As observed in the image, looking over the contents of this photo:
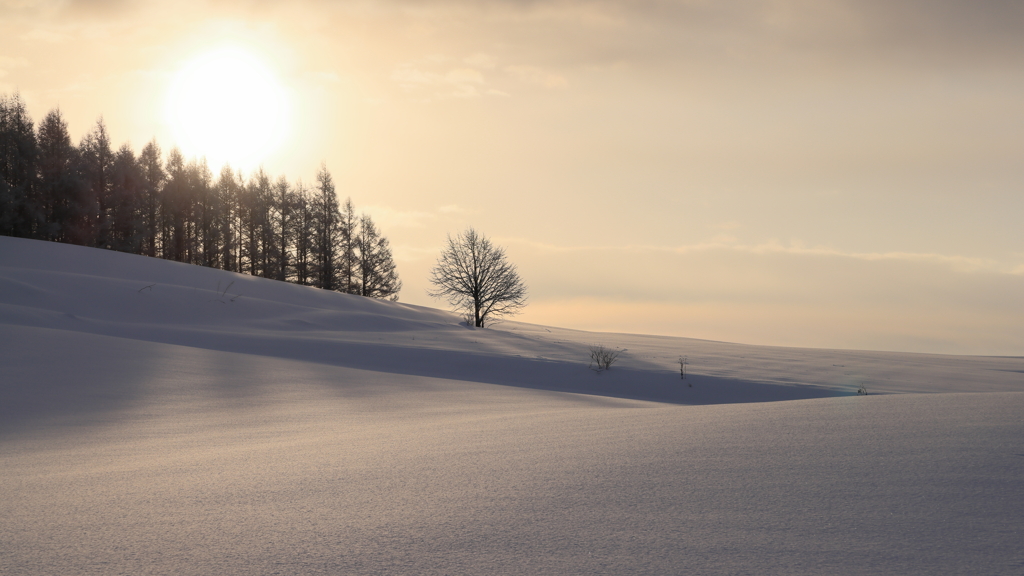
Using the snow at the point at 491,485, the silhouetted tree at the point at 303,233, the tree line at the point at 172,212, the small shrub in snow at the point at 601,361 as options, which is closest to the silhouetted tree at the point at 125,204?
the tree line at the point at 172,212

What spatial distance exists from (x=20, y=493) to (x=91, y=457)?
5.10 ft

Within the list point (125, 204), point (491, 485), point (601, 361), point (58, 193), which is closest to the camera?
point (491, 485)

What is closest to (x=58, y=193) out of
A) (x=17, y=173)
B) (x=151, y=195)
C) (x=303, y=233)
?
(x=17, y=173)

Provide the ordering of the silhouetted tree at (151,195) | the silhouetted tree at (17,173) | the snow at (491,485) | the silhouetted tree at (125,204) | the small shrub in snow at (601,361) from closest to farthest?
1. the snow at (491,485)
2. the small shrub in snow at (601,361)
3. the silhouetted tree at (17,173)
4. the silhouetted tree at (125,204)
5. the silhouetted tree at (151,195)

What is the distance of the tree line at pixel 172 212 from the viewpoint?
4219 cm

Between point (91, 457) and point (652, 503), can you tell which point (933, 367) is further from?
point (91, 457)

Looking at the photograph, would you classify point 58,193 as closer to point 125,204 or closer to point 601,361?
point 125,204

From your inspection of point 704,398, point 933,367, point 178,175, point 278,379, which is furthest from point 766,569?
point 178,175

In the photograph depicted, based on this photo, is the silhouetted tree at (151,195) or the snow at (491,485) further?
the silhouetted tree at (151,195)

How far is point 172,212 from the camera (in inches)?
1992

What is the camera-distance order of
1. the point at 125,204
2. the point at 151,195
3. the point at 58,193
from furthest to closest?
1. the point at 151,195
2. the point at 125,204
3. the point at 58,193

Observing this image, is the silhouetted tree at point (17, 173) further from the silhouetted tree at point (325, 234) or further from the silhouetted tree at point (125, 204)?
the silhouetted tree at point (325, 234)

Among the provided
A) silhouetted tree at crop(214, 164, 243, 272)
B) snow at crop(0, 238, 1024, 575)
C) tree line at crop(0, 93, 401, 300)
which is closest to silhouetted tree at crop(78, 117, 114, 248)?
tree line at crop(0, 93, 401, 300)

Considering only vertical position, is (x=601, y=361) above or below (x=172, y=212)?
below
